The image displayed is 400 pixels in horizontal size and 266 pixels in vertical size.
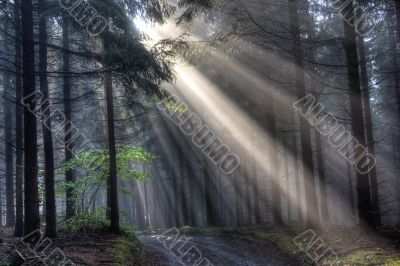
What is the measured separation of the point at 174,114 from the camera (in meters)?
27.1

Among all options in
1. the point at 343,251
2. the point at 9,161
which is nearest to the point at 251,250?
the point at 343,251

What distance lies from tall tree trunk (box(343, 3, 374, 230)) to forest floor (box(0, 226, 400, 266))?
658 millimetres

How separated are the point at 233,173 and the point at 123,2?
53.6ft

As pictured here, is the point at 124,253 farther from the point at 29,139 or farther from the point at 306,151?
the point at 306,151

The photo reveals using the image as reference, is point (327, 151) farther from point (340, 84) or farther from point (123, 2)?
point (123, 2)

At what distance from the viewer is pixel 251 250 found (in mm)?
Result: 15820

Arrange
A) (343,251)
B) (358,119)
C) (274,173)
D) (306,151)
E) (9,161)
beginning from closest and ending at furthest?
1. (343,251)
2. (358,119)
3. (306,151)
4. (274,173)
5. (9,161)

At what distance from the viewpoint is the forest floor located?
9859 millimetres

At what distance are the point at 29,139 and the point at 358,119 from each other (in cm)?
994

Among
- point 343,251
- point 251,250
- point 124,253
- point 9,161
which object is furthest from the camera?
point 9,161

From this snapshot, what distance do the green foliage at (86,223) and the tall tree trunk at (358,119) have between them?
985cm

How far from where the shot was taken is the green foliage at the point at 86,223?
15.4m

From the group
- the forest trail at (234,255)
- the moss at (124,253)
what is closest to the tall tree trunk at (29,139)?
the moss at (124,253)

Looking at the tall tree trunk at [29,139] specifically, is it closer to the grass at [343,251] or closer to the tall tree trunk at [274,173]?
the grass at [343,251]
